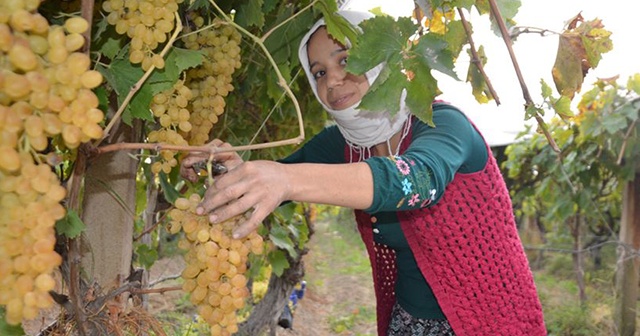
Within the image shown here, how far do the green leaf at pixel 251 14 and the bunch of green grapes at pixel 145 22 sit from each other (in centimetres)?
49

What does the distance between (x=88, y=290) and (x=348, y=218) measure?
12033 millimetres

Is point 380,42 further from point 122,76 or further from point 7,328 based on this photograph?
Answer: point 7,328

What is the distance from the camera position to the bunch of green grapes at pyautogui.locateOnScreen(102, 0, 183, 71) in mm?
986

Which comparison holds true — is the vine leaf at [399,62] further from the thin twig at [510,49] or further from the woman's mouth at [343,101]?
the woman's mouth at [343,101]

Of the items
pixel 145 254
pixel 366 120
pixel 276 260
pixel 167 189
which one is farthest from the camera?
pixel 276 260

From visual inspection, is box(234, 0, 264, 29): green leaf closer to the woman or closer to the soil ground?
the woman

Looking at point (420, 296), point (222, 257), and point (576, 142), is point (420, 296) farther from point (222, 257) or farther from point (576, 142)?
point (576, 142)

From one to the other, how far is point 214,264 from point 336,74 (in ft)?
2.98

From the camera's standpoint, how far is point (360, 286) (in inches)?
334

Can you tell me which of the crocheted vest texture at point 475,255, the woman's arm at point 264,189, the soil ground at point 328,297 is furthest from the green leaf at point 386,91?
the soil ground at point 328,297

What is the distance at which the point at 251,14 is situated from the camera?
1.51 meters

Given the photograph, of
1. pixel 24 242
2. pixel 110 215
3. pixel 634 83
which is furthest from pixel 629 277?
pixel 24 242

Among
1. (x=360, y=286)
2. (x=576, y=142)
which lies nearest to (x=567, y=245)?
(x=360, y=286)

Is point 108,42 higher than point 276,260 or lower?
higher
